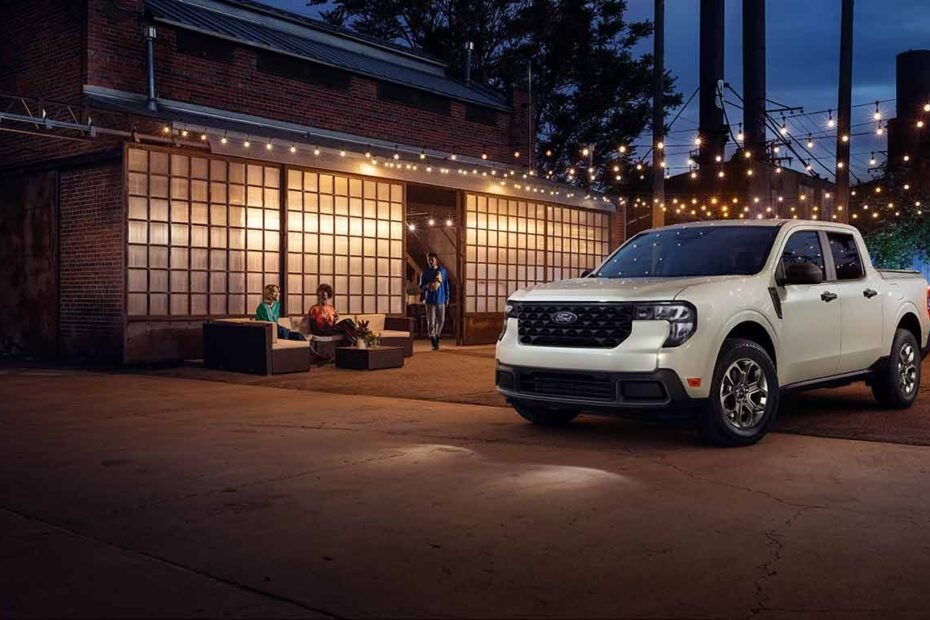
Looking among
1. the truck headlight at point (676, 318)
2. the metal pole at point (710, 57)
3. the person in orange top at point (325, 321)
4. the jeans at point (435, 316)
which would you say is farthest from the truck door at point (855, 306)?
the metal pole at point (710, 57)

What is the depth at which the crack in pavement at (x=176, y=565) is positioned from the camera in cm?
336

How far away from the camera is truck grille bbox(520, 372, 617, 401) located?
644cm

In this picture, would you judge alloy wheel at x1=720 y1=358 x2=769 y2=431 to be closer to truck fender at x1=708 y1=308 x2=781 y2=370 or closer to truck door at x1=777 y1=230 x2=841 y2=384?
truck fender at x1=708 y1=308 x2=781 y2=370

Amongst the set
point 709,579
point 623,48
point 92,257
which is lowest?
point 709,579

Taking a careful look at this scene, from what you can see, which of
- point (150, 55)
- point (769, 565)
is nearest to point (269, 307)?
point (150, 55)

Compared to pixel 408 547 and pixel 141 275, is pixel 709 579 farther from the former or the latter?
pixel 141 275

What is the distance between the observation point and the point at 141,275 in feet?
43.3

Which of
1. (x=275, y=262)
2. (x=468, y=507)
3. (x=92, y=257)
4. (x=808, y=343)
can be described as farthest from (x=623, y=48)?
(x=468, y=507)

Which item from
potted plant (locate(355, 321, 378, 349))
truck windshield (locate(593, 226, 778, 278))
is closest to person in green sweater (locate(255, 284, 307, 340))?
potted plant (locate(355, 321, 378, 349))

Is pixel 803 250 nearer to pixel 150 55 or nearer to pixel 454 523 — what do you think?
pixel 454 523

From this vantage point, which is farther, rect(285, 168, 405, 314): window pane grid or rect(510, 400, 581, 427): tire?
rect(285, 168, 405, 314): window pane grid

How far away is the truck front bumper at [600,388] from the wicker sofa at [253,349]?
5.76m

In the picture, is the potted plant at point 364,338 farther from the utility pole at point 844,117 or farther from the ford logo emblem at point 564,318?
the utility pole at point 844,117

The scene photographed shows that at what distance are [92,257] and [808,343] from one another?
10632 mm
